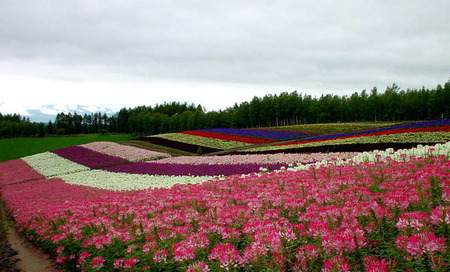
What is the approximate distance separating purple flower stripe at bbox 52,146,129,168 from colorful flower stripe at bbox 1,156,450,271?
26.7 m

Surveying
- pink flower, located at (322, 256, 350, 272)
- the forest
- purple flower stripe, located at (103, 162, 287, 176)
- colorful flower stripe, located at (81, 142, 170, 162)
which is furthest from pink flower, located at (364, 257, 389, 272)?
the forest

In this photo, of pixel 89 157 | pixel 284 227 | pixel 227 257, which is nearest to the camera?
pixel 227 257

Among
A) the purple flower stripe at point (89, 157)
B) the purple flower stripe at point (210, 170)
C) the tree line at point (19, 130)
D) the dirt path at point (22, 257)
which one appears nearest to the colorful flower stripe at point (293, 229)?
the dirt path at point (22, 257)

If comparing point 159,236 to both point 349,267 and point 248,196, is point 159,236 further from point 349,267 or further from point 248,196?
point 349,267

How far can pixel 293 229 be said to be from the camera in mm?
4469

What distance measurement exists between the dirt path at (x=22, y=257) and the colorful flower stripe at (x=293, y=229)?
0.93m

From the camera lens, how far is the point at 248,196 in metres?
7.27

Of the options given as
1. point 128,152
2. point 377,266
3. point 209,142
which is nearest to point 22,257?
point 377,266

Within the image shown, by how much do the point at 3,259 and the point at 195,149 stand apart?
31.3 meters

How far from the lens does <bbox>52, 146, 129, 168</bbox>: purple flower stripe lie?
1344 inches

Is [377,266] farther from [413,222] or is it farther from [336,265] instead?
[413,222]

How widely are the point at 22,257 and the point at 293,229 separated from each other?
9.21 metres

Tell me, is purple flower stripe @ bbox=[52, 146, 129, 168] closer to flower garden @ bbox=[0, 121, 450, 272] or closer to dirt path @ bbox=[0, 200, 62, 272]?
dirt path @ bbox=[0, 200, 62, 272]

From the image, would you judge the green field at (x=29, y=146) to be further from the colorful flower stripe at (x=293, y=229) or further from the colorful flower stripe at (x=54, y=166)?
the colorful flower stripe at (x=293, y=229)
